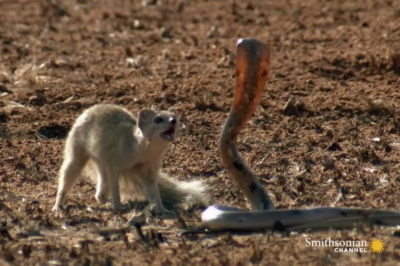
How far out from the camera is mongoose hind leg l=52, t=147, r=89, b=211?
8.22 m

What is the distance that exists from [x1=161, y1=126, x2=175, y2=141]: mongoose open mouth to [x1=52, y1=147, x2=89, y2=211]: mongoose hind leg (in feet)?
2.79

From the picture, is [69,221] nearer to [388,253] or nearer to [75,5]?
[388,253]

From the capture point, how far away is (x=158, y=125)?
26.0ft

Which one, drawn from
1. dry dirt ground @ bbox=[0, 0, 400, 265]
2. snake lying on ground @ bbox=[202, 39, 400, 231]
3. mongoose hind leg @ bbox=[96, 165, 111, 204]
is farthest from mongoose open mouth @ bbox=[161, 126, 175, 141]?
snake lying on ground @ bbox=[202, 39, 400, 231]

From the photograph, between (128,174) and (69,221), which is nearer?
(69,221)

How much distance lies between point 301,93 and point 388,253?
17.3ft

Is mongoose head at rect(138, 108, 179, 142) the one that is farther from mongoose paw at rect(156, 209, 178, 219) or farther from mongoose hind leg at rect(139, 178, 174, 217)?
mongoose paw at rect(156, 209, 178, 219)

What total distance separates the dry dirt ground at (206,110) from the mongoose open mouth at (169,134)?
24.4 inches

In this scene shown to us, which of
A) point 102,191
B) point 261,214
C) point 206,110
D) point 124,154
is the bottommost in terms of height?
point 206,110

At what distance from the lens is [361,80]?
38.2 feet

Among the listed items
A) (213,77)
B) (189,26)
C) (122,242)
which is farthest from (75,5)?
(122,242)

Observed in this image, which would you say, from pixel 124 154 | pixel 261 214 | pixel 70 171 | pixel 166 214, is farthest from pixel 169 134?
pixel 261 214

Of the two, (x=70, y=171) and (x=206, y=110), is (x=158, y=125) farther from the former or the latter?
(x=206, y=110)

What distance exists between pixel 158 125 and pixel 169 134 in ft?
0.41
